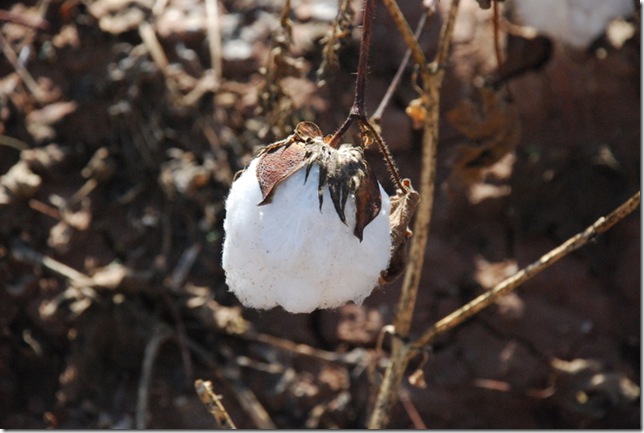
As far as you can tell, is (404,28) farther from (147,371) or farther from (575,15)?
(147,371)

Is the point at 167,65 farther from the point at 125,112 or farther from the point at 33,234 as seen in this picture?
the point at 33,234

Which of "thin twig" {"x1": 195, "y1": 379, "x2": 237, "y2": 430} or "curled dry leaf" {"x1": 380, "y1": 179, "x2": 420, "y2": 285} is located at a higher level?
"curled dry leaf" {"x1": 380, "y1": 179, "x2": 420, "y2": 285}

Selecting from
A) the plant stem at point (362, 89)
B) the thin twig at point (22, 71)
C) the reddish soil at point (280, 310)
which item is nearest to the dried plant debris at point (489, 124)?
the reddish soil at point (280, 310)

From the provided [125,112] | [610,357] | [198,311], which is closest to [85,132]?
[125,112]

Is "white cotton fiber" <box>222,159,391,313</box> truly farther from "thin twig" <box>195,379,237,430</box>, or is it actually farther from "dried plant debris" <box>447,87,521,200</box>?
"dried plant debris" <box>447,87,521,200</box>

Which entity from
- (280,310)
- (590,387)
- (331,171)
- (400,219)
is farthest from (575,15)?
(331,171)

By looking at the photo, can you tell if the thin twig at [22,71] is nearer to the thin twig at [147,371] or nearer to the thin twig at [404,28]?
the thin twig at [147,371]

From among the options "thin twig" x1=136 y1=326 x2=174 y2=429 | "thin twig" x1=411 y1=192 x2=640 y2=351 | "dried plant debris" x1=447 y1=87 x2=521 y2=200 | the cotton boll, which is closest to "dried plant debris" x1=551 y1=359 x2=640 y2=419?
"dried plant debris" x1=447 y1=87 x2=521 y2=200
